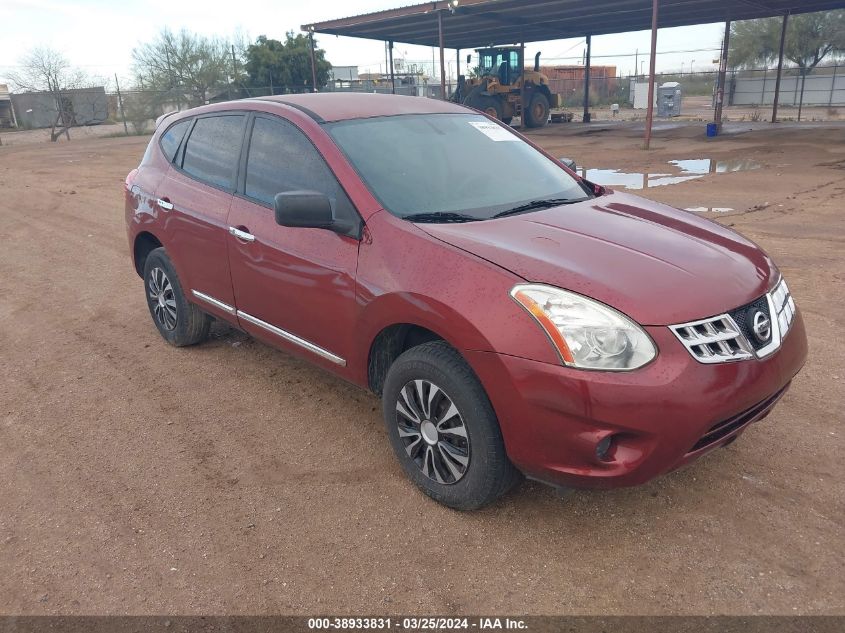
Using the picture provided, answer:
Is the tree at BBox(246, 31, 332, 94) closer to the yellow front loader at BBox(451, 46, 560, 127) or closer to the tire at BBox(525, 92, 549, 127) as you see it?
the yellow front loader at BBox(451, 46, 560, 127)

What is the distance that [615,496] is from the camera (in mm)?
3014

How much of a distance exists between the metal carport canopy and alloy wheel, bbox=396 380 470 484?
19.8 meters

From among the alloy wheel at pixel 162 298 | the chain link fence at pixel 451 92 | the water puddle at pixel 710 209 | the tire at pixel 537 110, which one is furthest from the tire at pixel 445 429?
the chain link fence at pixel 451 92

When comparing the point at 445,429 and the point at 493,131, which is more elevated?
the point at 493,131

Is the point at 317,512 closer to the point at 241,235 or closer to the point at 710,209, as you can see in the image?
the point at 241,235

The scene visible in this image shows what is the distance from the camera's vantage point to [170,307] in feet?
16.1

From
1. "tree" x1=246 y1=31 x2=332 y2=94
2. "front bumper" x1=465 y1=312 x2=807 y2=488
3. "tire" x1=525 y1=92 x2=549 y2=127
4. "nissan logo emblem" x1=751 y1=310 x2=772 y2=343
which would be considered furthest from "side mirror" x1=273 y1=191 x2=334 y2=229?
"tree" x1=246 y1=31 x2=332 y2=94

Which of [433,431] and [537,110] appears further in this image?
[537,110]

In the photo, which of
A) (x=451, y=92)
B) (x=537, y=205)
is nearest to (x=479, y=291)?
(x=537, y=205)

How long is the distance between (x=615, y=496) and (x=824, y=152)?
1559 cm

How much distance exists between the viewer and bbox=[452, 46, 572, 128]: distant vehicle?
1021 inches

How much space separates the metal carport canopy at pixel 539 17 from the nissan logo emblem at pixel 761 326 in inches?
778

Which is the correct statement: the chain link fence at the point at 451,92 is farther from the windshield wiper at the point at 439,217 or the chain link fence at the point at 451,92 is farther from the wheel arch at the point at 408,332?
the wheel arch at the point at 408,332

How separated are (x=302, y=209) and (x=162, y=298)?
7.94ft
